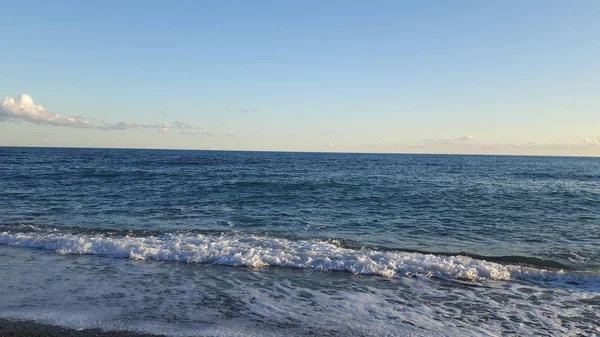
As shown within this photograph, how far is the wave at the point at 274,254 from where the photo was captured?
10375mm

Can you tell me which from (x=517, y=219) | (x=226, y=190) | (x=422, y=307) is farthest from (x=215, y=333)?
(x=226, y=190)

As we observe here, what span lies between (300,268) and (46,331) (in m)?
5.98

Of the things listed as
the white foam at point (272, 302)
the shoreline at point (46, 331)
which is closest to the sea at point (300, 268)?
the white foam at point (272, 302)

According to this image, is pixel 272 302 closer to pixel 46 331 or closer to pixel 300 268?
pixel 300 268

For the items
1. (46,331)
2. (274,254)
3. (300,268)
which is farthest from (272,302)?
(46,331)

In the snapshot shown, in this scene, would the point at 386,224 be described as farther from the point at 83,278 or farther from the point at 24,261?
the point at 24,261

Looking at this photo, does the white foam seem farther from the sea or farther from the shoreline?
the shoreline

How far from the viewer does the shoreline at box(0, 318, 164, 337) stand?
6078 mm

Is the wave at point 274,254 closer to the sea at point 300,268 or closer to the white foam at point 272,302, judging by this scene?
the sea at point 300,268

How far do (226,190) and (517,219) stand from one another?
1842 centimetres

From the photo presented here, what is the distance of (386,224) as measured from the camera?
674 inches

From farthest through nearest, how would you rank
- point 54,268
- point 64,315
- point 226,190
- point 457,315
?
point 226,190, point 54,268, point 457,315, point 64,315

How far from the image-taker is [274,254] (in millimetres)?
11422

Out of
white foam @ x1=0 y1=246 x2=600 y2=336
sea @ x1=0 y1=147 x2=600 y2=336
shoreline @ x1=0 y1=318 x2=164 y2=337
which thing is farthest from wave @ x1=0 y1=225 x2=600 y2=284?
shoreline @ x1=0 y1=318 x2=164 y2=337
